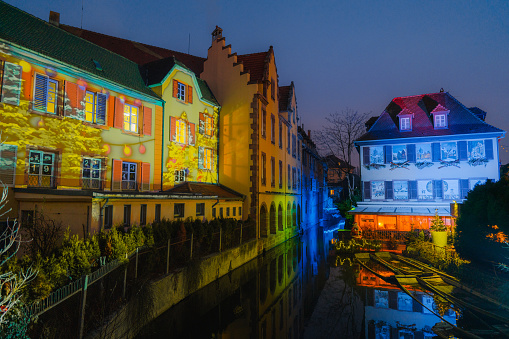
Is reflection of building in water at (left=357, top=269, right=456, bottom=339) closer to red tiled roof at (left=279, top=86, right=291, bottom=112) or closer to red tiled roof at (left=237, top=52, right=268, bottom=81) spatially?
red tiled roof at (left=237, top=52, right=268, bottom=81)

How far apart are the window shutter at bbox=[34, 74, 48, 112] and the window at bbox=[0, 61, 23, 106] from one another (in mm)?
735

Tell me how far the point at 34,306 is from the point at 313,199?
45.8 metres

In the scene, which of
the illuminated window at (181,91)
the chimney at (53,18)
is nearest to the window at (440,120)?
the illuminated window at (181,91)

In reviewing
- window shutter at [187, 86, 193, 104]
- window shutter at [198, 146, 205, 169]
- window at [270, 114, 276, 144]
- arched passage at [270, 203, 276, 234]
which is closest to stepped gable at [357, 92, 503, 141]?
window at [270, 114, 276, 144]

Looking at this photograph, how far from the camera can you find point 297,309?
12914 mm

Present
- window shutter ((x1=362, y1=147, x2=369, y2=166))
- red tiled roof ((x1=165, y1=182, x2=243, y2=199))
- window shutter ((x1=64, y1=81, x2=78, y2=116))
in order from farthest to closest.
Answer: window shutter ((x1=362, y1=147, x2=369, y2=166))
red tiled roof ((x1=165, y1=182, x2=243, y2=199))
window shutter ((x1=64, y1=81, x2=78, y2=116))

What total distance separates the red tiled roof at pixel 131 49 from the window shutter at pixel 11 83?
18.9 m

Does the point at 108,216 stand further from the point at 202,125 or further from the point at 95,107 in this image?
the point at 202,125

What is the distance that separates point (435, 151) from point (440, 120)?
2888mm

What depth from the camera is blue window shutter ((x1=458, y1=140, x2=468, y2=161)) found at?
93.4 ft

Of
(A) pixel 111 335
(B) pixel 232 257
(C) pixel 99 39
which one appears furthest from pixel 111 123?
(C) pixel 99 39

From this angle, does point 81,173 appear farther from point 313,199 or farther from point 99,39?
point 313,199

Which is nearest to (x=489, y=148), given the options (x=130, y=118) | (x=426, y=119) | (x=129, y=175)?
(x=426, y=119)

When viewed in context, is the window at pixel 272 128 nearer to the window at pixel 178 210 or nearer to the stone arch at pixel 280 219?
the stone arch at pixel 280 219
